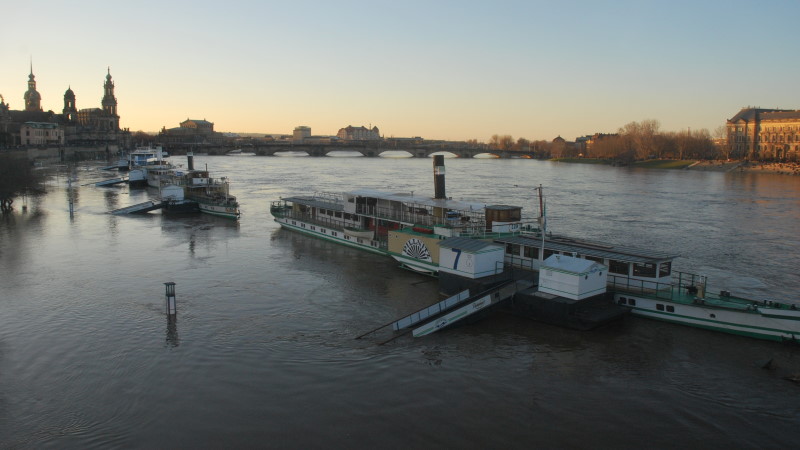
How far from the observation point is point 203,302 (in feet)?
81.1

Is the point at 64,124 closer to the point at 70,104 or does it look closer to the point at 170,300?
the point at 70,104

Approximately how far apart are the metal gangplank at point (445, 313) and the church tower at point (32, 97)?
665 ft

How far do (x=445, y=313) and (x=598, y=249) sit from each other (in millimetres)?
7427

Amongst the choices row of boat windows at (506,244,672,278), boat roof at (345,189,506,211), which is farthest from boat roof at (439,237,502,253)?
boat roof at (345,189,506,211)

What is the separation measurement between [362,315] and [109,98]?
641ft

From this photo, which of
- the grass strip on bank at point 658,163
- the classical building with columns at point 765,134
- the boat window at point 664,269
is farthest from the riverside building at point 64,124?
the classical building with columns at point 765,134

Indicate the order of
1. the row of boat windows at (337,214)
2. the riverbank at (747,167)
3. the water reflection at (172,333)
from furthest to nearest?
the riverbank at (747,167), the row of boat windows at (337,214), the water reflection at (172,333)

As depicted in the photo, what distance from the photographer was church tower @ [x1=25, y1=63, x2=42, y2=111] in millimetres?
188700

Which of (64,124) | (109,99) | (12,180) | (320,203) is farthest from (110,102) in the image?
(320,203)

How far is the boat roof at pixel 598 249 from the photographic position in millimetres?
22141

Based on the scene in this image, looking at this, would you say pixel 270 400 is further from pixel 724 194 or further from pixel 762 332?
pixel 724 194

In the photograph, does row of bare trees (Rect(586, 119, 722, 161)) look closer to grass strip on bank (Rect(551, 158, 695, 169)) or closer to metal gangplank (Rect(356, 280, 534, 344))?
grass strip on bank (Rect(551, 158, 695, 169))

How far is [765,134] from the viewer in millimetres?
143875

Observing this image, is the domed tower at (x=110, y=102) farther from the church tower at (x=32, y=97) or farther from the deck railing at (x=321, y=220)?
the deck railing at (x=321, y=220)
